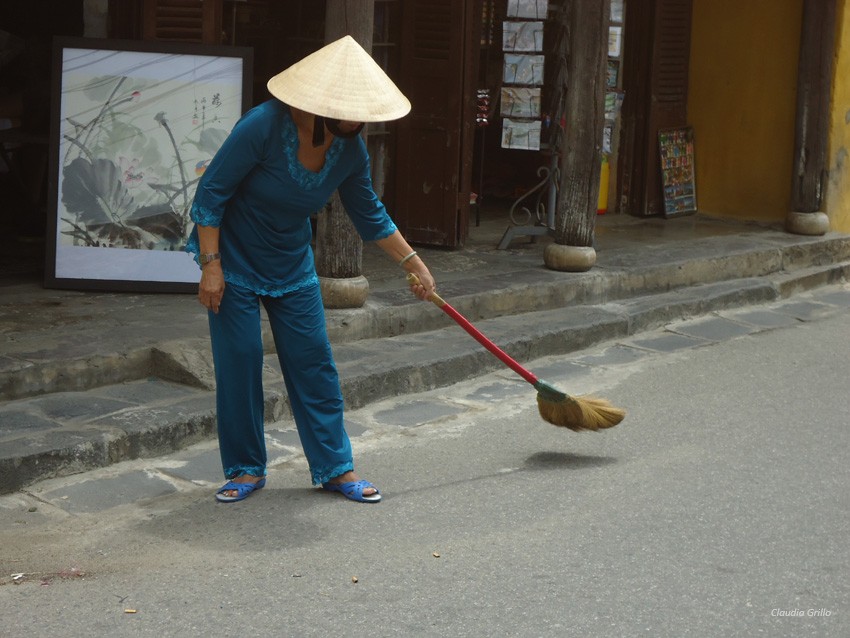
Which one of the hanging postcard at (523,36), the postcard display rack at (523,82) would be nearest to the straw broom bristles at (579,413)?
the postcard display rack at (523,82)

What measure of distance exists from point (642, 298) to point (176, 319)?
3380 mm

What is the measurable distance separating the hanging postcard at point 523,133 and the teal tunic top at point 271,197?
15.8 feet

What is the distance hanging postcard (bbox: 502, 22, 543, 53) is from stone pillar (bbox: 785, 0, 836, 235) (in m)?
2.50

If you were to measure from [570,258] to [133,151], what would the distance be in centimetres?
289

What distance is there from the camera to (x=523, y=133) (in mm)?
9539

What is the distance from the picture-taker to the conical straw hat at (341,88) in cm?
439

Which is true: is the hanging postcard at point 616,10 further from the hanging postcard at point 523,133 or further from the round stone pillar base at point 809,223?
the round stone pillar base at point 809,223

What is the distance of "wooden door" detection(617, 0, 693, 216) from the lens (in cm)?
1134

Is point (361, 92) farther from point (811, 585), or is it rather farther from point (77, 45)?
point (77, 45)

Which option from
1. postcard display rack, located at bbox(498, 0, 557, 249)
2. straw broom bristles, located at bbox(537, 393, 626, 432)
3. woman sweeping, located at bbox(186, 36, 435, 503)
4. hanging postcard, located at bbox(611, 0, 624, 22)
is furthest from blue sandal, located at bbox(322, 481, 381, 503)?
hanging postcard, located at bbox(611, 0, 624, 22)

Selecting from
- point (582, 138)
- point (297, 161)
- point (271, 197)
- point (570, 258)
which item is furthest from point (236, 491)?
point (582, 138)

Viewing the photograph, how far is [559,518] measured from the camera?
4.71m

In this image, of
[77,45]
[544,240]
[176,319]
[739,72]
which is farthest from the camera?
[739,72]

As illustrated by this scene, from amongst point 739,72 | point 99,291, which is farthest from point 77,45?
point 739,72
